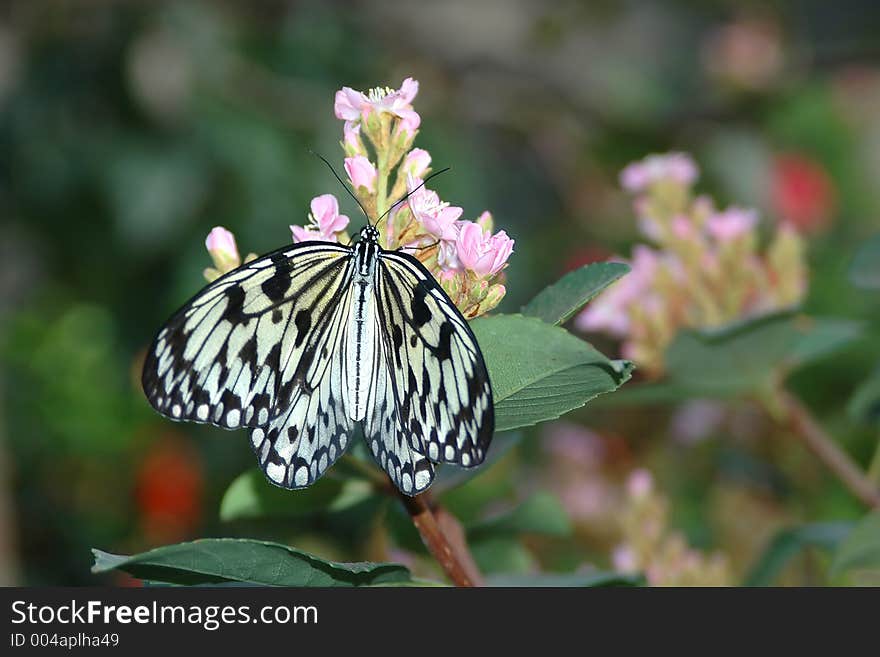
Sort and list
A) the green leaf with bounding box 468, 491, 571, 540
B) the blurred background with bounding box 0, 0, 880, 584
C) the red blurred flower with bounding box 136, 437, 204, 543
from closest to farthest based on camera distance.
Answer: the green leaf with bounding box 468, 491, 571, 540 < the blurred background with bounding box 0, 0, 880, 584 < the red blurred flower with bounding box 136, 437, 204, 543

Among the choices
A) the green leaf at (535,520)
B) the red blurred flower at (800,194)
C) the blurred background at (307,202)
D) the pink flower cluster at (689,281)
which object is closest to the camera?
the green leaf at (535,520)

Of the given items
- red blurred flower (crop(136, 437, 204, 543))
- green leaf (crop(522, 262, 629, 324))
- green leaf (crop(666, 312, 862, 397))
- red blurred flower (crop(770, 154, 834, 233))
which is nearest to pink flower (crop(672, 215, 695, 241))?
green leaf (crop(666, 312, 862, 397))

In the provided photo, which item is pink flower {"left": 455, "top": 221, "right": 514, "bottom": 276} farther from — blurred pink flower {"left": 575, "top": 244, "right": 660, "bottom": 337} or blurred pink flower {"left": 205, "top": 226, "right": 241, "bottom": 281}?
blurred pink flower {"left": 575, "top": 244, "right": 660, "bottom": 337}

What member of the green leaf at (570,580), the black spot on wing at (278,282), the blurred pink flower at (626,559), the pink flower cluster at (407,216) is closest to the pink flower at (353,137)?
the pink flower cluster at (407,216)

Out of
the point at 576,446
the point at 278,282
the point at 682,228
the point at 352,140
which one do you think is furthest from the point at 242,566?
the point at 576,446

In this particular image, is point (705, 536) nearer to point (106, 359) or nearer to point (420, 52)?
point (420, 52)

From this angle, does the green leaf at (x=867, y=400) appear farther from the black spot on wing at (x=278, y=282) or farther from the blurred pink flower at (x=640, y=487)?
the black spot on wing at (x=278, y=282)

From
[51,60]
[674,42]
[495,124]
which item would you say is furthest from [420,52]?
[674,42]
